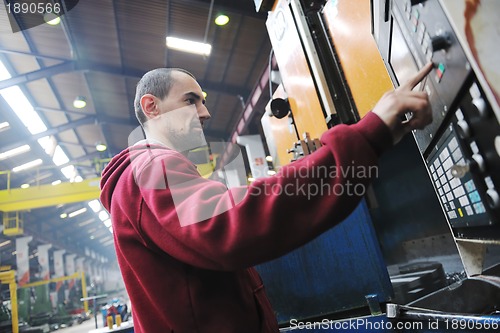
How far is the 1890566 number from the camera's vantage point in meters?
5.44

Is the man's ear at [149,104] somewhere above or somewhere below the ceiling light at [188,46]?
below

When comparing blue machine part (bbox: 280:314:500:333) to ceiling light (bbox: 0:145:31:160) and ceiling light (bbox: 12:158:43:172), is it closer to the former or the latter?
ceiling light (bbox: 0:145:31:160)

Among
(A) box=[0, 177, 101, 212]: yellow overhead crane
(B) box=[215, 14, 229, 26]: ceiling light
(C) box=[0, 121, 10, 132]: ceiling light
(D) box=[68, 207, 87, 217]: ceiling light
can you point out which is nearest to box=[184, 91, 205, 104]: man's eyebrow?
(B) box=[215, 14, 229, 26]: ceiling light

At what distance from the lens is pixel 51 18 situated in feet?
18.7

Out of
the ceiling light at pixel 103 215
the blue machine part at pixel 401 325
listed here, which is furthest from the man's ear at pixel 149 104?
the ceiling light at pixel 103 215

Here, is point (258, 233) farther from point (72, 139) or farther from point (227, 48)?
point (72, 139)

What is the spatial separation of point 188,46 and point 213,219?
6213 millimetres

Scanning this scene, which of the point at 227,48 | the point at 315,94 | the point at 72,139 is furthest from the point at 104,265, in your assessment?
the point at 315,94

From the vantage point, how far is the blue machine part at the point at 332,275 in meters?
1.14

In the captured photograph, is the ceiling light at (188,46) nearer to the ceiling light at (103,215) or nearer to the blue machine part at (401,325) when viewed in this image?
the blue machine part at (401,325)

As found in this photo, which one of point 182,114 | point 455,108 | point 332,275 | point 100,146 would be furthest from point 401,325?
point 100,146

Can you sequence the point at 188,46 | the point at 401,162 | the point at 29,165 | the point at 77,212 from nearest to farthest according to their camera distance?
the point at 401,162 < the point at 188,46 < the point at 29,165 < the point at 77,212

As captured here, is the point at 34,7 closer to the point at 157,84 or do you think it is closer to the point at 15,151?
the point at 15,151

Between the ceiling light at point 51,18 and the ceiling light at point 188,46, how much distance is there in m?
1.89
